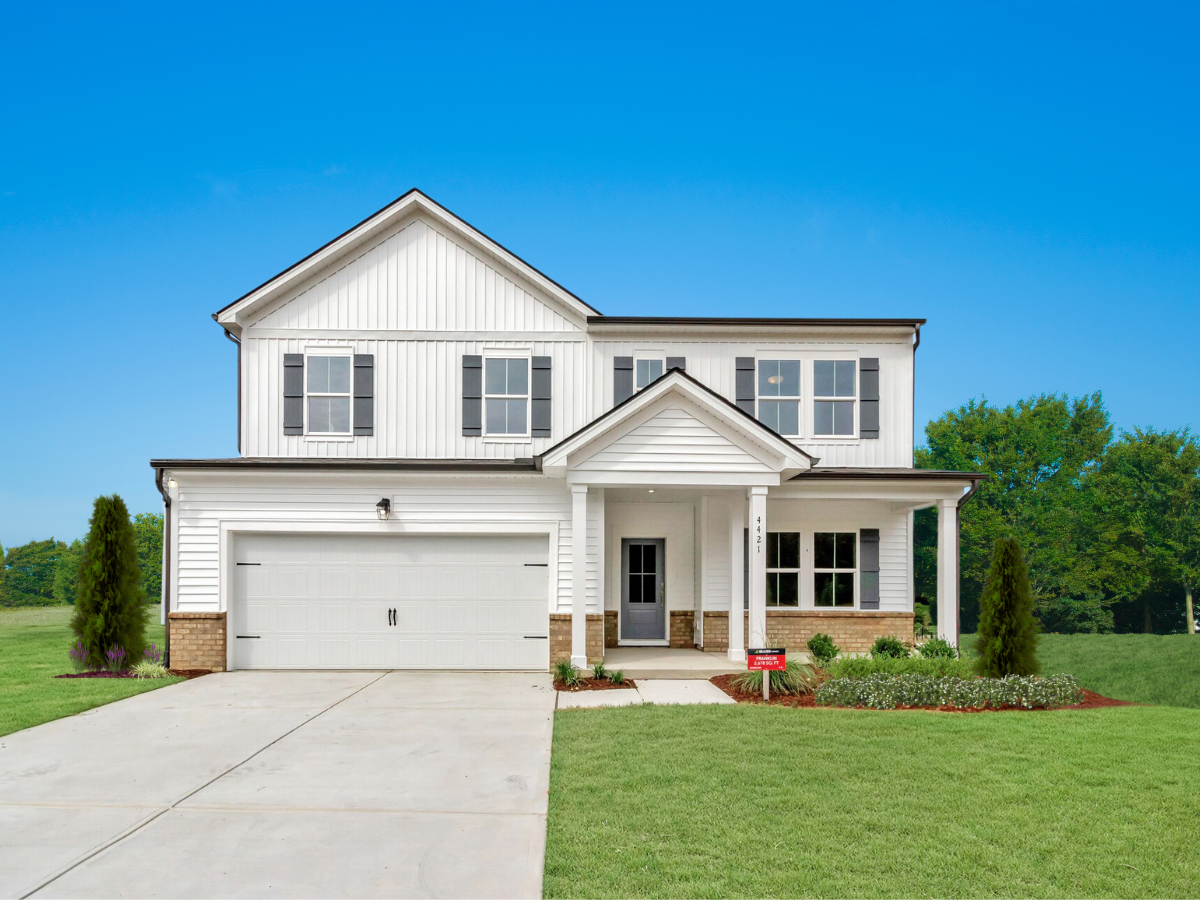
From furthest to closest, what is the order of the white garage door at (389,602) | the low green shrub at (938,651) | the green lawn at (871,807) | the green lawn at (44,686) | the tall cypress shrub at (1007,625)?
the white garage door at (389,602) → the low green shrub at (938,651) → the tall cypress shrub at (1007,625) → the green lawn at (44,686) → the green lawn at (871,807)

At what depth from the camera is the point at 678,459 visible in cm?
1346

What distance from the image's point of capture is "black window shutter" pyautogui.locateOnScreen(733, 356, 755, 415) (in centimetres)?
1636

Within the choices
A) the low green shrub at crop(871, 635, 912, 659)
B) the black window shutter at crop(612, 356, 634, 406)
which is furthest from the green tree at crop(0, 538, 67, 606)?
the low green shrub at crop(871, 635, 912, 659)

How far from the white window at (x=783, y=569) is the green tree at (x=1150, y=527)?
95.3 feet

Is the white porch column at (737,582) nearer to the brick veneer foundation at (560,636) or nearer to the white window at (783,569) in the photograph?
the white window at (783,569)

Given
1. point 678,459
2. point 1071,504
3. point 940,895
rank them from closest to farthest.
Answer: point 940,895 → point 678,459 → point 1071,504

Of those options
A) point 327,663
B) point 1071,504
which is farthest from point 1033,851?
point 1071,504

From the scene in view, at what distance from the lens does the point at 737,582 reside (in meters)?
14.7

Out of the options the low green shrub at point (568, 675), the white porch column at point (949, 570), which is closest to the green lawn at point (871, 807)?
the low green shrub at point (568, 675)

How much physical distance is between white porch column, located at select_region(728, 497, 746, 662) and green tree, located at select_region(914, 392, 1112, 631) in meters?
26.9

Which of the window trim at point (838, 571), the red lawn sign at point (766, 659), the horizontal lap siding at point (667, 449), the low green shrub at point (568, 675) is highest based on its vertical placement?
the horizontal lap siding at point (667, 449)

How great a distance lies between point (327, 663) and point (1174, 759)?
1196cm

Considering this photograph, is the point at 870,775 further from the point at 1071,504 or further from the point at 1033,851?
the point at 1071,504

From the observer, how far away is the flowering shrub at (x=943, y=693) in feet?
35.6
